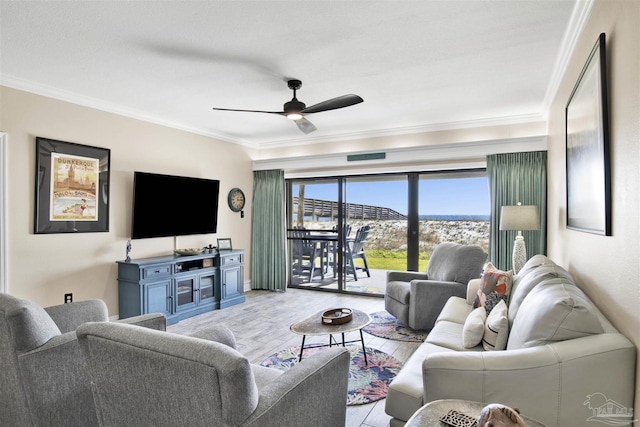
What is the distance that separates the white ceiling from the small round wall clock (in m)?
1.73

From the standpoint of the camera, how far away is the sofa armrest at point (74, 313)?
2242 millimetres

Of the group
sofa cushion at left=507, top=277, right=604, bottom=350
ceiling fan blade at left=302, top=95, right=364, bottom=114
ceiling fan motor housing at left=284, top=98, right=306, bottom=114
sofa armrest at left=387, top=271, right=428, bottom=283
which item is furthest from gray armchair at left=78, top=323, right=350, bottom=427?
sofa armrest at left=387, top=271, right=428, bottom=283

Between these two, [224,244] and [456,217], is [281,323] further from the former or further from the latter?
[456,217]

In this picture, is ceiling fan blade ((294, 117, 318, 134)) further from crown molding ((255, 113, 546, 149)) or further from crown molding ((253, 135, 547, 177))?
crown molding ((255, 113, 546, 149))

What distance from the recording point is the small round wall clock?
5.96m

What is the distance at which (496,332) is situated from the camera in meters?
2.11

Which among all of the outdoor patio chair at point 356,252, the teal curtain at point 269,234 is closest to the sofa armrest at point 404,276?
the outdoor patio chair at point 356,252

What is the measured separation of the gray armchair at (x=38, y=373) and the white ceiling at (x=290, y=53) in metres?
1.94

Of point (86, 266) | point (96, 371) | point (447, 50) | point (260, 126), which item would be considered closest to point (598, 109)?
point (447, 50)

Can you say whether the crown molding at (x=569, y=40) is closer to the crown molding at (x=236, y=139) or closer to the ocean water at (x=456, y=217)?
the crown molding at (x=236, y=139)

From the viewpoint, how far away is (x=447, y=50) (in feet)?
9.47

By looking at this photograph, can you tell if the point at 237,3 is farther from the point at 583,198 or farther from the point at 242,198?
the point at 242,198

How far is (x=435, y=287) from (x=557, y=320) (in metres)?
2.28

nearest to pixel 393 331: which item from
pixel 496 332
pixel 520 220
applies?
pixel 520 220
